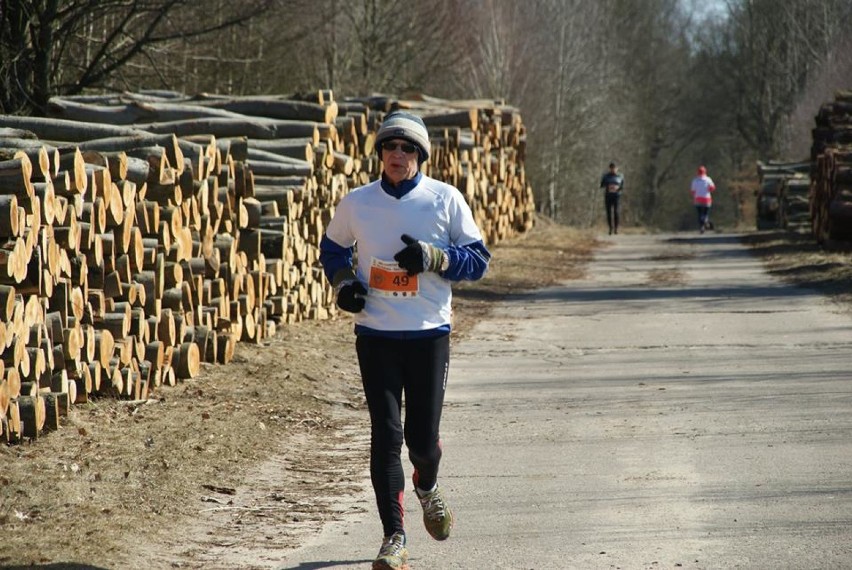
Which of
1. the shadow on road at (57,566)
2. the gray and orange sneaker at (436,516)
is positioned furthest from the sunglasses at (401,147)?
the shadow on road at (57,566)

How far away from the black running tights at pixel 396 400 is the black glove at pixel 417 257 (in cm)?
33

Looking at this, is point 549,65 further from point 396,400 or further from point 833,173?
point 396,400

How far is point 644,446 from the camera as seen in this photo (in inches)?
338

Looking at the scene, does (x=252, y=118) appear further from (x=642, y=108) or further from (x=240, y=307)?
(x=642, y=108)

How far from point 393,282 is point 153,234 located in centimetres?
487

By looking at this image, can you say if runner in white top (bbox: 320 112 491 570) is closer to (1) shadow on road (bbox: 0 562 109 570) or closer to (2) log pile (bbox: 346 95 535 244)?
(1) shadow on road (bbox: 0 562 109 570)

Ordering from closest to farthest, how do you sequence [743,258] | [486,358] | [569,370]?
[569,370], [486,358], [743,258]

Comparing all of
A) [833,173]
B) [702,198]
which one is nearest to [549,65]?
[702,198]

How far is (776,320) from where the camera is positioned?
15219 millimetres

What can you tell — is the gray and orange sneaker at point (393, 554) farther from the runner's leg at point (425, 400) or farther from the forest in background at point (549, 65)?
the forest in background at point (549, 65)

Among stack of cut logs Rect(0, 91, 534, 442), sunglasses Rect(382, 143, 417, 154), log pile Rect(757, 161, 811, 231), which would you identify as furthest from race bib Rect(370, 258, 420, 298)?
log pile Rect(757, 161, 811, 231)

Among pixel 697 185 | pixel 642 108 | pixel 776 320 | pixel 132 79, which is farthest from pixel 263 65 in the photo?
pixel 642 108

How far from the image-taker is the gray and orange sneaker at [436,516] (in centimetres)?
616

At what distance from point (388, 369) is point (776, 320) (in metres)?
9.98
